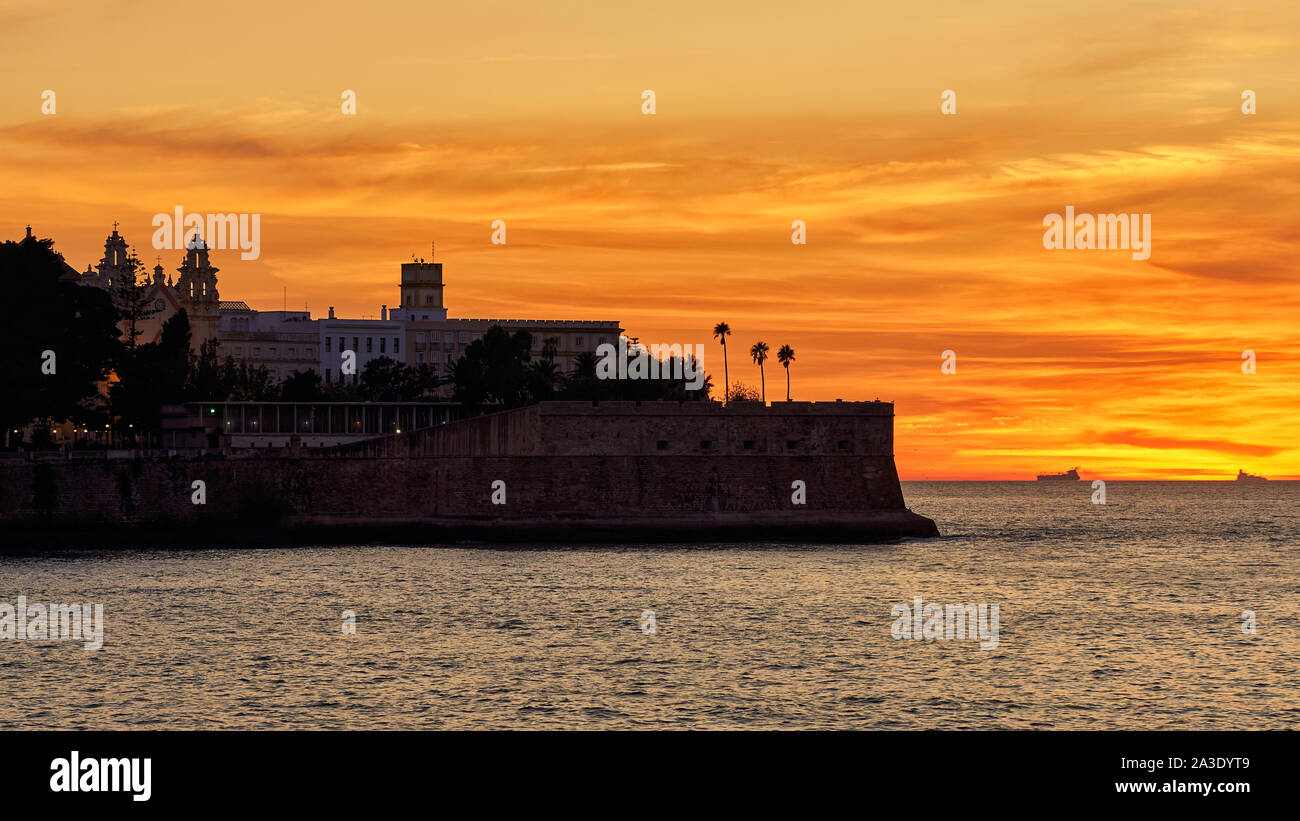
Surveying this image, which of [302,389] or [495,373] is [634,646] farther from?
[302,389]

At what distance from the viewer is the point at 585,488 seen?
7894 cm

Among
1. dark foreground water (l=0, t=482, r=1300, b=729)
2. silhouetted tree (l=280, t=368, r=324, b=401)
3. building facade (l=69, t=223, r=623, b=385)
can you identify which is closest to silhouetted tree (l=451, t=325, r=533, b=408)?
silhouetted tree (l=280, t=368, r=324, b=401)

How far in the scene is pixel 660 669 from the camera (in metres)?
33.7

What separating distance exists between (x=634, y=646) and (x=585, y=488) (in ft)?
136

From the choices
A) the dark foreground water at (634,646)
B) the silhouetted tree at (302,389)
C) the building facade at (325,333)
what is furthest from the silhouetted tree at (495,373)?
the dark foreground water at (634,646)

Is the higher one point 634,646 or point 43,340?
point 43,340

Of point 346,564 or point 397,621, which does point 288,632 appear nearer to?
point 397,621

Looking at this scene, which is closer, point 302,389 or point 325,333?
point 302,389

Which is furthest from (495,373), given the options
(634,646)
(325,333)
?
(634,646)

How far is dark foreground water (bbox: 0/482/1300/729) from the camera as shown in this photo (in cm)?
2833
